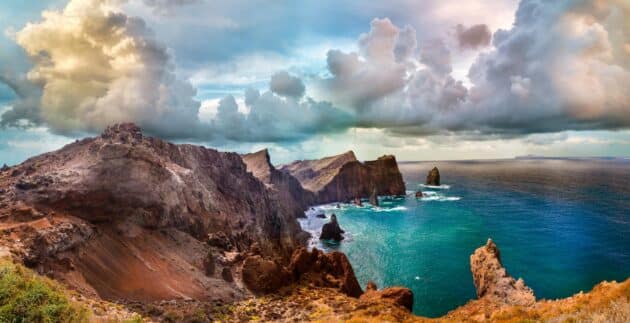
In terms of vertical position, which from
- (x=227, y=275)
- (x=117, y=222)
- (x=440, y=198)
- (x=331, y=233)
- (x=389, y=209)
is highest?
(x=117, y=222)

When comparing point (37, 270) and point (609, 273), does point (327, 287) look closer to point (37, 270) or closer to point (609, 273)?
point (37, 270)

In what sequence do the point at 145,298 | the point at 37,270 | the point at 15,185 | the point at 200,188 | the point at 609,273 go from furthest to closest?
the point at 609,273
the point at 200,188
the point at 15,185
the point at 145,298
the point at 37,270

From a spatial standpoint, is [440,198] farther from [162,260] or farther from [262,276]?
[162,260]

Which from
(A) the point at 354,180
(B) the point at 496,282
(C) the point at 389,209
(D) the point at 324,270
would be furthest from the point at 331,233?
(A) the point at 354,180

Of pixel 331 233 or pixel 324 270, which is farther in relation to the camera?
pixel 331 233

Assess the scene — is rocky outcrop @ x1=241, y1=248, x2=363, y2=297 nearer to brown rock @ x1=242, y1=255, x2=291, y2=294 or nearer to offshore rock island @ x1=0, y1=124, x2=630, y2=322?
brown rock @ x1=242, y1=255, x2=291, y2=294

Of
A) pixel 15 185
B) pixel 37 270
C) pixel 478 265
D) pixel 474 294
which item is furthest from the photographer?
pixel 474 294

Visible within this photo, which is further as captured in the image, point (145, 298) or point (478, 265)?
point (478, 265)

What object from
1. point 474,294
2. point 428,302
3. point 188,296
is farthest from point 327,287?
point 474,294
